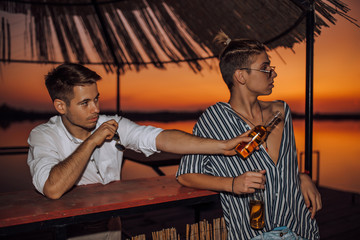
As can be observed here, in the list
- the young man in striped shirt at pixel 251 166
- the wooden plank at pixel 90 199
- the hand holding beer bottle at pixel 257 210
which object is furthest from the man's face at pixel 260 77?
the wooden plank at pixel 90 199

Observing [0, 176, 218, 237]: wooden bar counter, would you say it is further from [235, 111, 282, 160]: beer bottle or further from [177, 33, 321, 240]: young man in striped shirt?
[235, 111, 282, 160]: beer bottle

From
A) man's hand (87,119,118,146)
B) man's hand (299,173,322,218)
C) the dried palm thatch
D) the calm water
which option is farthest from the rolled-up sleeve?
the calm water

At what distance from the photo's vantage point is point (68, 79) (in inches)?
65.1

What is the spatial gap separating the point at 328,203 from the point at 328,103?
3980 mm

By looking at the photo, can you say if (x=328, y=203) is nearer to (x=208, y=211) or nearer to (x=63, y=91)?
(x=208, y=211)

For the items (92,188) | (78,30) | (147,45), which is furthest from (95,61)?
(92,188)

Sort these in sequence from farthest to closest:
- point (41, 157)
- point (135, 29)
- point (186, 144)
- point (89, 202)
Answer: point (135, 29) → point (186, 144) → point (41, 157) → point (89, 202)

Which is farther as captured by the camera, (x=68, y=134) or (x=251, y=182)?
(x=68, y=134)

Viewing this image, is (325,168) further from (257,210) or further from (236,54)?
(257,210)

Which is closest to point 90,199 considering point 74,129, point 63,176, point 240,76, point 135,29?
point 63,176

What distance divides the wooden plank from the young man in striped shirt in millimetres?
136

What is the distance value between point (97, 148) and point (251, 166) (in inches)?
37.3

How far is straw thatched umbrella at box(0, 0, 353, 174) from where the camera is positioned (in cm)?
394

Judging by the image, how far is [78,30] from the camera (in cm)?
534
